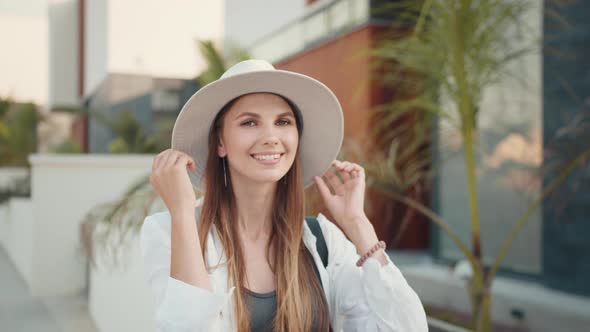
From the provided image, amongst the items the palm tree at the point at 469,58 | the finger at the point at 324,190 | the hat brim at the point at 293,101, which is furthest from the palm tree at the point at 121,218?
the finger at the point at 324,190

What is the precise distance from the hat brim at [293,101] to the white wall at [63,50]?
87.1 feet

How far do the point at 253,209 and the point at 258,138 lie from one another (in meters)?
0.30

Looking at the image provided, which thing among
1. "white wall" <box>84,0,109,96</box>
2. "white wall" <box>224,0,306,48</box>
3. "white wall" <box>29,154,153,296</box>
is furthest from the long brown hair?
"white wall" <box>84,0,109,96</box>

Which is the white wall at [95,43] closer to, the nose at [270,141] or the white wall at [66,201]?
the white wall at [66,201]

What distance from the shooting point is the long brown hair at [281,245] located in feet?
5.29

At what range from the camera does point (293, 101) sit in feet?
5.90

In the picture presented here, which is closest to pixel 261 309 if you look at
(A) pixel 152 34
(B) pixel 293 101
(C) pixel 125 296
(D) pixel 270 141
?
(D) pixel 270 141

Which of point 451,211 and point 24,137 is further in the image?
point 24,137

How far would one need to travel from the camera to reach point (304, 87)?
1732 millimetres

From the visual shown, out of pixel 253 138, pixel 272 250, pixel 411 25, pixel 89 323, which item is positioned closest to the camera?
pixel 253 138

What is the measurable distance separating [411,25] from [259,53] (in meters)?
4.69

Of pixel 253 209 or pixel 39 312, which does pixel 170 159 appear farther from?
pixel 39 312

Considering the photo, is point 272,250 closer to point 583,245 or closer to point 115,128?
point 583,245

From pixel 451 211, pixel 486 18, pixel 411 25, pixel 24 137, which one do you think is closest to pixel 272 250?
pixel 486 18
